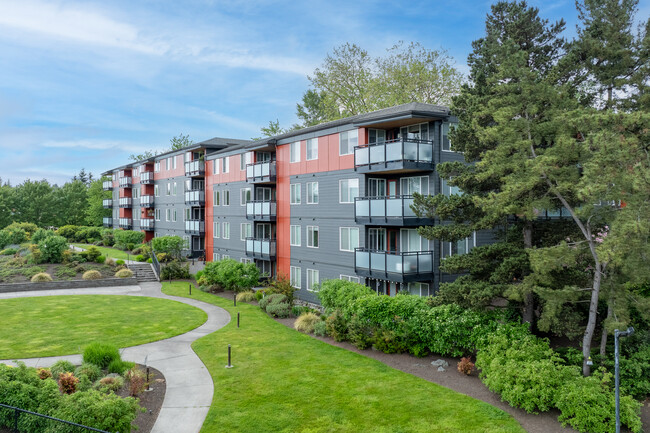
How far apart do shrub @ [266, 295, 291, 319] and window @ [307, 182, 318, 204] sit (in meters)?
7.45

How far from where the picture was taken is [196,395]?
49.8ft

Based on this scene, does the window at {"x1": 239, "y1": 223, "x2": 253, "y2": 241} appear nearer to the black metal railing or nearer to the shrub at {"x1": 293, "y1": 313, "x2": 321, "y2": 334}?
the shrub at {"x1": 293, "y1": 313, "x2": 321, "y2": 334}

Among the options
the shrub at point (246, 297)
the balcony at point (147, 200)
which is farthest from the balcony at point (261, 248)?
the balcony at point (147, 200)

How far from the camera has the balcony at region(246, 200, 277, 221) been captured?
3519 centimetres

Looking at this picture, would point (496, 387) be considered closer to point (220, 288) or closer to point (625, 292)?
point (625, 292)

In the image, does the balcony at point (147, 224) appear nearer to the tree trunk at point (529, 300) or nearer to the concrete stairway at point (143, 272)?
the concrete stairway at point (143, 272)

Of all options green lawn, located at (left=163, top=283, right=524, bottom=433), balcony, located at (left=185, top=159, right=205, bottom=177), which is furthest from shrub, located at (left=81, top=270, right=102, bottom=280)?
green lawn, located at (left=163, top=283, right=524, bottom=433)

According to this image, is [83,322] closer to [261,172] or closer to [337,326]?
[337,326]

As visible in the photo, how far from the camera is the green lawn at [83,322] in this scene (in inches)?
824

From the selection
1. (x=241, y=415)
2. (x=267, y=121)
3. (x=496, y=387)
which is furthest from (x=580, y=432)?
(x=267, y=121)

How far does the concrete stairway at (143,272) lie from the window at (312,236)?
747 inches

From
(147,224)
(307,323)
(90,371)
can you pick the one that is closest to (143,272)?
(147,224)

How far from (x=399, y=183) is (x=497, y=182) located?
26.6 feet

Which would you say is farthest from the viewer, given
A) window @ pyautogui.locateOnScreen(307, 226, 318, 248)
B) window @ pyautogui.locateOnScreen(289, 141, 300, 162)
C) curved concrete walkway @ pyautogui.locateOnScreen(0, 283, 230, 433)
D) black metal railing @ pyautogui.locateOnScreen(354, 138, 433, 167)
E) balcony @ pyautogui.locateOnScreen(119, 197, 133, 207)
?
balcony @ pyautogui.locateOnScreen(119, 197, 133, 207)
